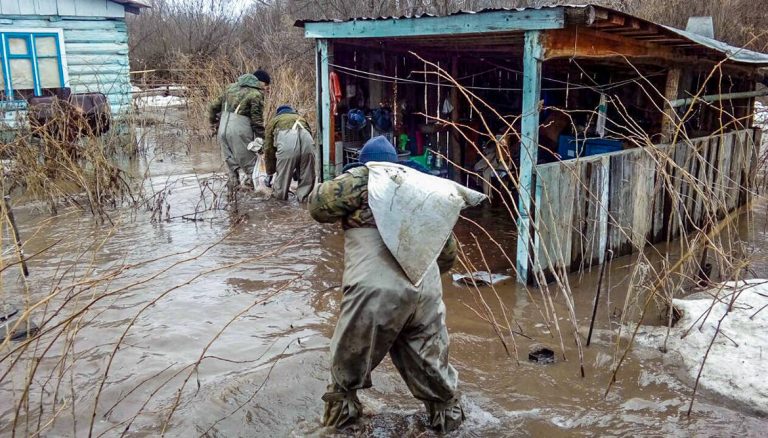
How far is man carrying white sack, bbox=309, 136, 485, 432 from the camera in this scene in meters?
3.44

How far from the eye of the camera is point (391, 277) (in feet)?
11.2

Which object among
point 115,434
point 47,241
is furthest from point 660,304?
point 47,241

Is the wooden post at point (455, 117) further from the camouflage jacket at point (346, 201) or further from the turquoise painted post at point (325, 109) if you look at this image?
the camouflage jacket at point (346, 201)

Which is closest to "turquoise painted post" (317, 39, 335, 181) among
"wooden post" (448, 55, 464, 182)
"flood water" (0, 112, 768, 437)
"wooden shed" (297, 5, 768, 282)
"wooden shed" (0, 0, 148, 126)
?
"wooden shed" (297, 5, 768, 282)

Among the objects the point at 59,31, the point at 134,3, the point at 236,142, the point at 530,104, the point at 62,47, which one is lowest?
the point at 236,142

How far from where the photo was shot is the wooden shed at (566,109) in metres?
5.76

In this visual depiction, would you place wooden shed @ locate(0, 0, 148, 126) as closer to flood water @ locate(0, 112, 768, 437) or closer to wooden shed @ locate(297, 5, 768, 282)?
wooden shed @ locate(297, 5, 768, 282)

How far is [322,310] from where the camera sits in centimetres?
574

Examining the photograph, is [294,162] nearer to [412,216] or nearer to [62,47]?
[412,216]

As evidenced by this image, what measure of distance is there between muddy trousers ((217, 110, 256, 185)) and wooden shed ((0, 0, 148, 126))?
4.15 meters

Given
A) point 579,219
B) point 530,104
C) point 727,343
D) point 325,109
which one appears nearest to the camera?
point 727,343

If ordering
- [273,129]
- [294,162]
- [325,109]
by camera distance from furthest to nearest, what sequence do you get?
1. [294,162]
2. [273,129]
3. [325,109]

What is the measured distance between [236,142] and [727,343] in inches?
284

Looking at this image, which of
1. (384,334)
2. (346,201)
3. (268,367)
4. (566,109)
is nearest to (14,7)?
(566,109)
